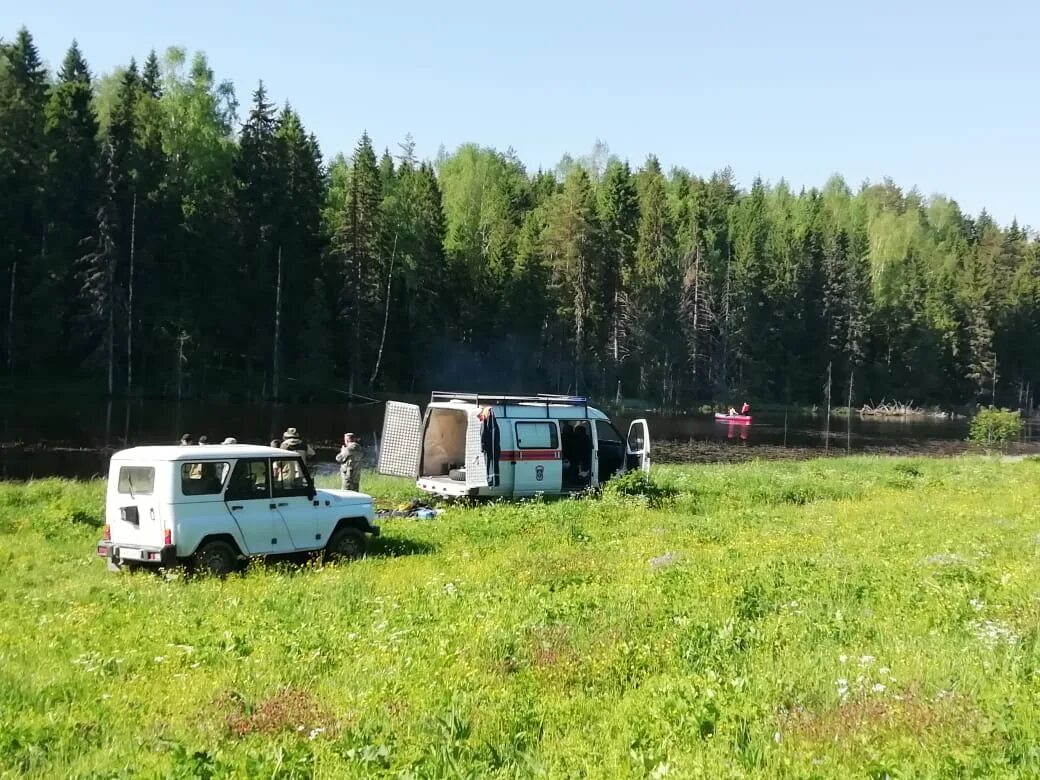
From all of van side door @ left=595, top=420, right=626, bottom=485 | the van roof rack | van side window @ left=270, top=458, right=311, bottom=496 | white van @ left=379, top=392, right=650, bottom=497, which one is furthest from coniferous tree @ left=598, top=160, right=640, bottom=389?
van side window @ left=270, top=458, right=311, bottom=496

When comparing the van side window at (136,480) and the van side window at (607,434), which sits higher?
the van side window at (607,434)

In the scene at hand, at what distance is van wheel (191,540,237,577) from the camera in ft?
44.4

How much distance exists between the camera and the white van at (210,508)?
13.4 metres

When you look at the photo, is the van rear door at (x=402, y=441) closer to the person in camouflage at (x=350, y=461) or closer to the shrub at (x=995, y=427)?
the person in camouflage at (x=350, y=461)

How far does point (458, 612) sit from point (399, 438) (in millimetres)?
12312


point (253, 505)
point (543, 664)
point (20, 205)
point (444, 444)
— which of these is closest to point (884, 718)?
point (543, 664)

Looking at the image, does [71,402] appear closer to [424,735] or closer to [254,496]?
[254,496]

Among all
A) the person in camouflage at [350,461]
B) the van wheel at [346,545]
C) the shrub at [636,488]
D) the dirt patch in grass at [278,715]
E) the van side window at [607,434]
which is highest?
the van side window at [607,434]

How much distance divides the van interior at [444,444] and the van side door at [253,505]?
8237mm

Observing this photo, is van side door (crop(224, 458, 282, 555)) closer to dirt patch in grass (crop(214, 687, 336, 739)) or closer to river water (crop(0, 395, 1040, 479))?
dirt patch in grass (crop(214, 687, 336, 739))

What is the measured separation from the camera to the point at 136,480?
13.7 m

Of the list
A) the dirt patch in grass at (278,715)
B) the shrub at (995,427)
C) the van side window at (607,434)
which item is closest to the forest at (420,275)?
the shrub at (995,427)

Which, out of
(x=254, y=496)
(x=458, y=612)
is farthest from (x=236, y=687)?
(x=254, y=496)

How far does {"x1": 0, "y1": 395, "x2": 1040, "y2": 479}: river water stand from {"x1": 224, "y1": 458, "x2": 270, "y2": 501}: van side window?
18.4 m
